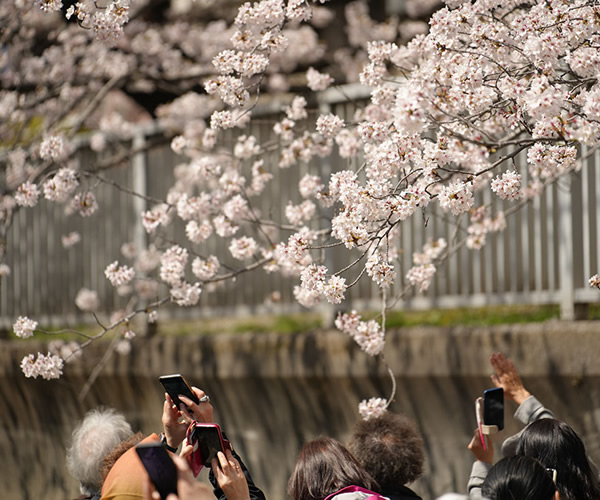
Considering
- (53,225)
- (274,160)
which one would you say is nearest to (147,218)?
(274,160)

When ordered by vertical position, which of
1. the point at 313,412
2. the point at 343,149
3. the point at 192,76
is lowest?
the point at 313,412

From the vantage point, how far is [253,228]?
5.99 m

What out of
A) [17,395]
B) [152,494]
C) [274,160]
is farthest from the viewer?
[17,395]

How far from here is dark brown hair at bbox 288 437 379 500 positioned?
10.7 feet

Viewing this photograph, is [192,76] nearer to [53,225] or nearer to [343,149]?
[53,225]

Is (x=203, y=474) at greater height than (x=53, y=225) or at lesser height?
lesser

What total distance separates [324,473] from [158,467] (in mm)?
1089

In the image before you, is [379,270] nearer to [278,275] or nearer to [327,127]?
[327,127]

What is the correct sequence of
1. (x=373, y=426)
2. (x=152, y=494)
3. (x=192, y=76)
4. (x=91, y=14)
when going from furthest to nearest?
(x=192, y=76)
(x=91, y=14)
(x=373, y=426)
(x=152, y=494)

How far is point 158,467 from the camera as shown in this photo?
233 cm

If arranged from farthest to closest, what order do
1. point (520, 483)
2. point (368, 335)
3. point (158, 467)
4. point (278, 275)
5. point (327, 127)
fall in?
point (278, 275) → point (368, 335) → point (327, 127) → point (520, 483) → point (158, 467)

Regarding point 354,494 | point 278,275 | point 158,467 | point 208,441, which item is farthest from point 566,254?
point 158,467

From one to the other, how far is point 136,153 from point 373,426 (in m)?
3.80

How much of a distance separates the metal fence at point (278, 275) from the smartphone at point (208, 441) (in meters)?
2.27
